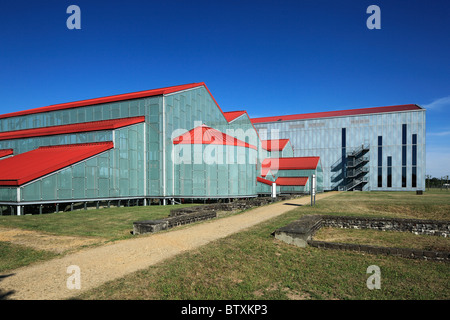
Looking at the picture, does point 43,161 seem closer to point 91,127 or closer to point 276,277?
point 91,127

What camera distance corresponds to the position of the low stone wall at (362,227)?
10.4 meters

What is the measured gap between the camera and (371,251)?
1067 centimetres

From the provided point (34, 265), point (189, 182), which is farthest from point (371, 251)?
point (189, 182)

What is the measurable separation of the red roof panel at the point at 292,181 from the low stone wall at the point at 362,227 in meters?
32.4

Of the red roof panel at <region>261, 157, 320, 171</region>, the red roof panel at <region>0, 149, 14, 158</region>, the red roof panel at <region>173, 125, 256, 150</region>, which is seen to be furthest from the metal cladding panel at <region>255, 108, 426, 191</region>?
→ the red roof panel at <region>0, 149, 14, 158</region>

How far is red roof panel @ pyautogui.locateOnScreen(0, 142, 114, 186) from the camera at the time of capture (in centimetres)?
2325

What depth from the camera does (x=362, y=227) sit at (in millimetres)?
17766

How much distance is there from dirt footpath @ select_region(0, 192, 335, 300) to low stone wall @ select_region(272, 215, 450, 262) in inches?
Answer: 135

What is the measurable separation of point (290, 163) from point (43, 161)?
41.5 metres

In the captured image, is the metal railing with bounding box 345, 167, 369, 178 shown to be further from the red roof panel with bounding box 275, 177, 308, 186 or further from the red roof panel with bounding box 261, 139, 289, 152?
the red roof panel with bounding box 275, 177, 308, 186

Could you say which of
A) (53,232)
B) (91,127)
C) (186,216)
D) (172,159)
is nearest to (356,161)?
(172,159)

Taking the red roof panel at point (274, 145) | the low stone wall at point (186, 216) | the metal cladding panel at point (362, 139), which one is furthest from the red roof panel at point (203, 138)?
the metal cladding panel at point (362, 139)
